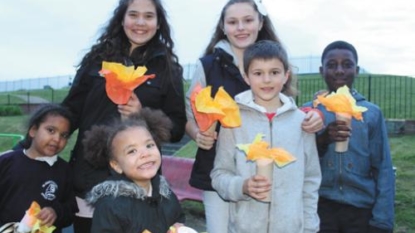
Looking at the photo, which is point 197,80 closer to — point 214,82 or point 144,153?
point 214,82

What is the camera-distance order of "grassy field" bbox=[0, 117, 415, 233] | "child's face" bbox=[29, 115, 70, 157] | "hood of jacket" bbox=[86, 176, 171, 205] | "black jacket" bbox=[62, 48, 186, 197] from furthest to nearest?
"grassy field" bbox=[0, 117, 415, 233], "child's face" bbox=[29, 115, 70, 157], "black jacket" bbox=[62, 48, 186, 197], "hood of jacket" bbox=[86, 176, 171, 205]

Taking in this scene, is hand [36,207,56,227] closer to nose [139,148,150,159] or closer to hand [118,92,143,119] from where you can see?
hand [118,92,143,119]

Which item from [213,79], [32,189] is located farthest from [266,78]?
[32,189]

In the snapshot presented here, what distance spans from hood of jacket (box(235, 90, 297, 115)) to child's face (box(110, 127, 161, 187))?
0.68 metres

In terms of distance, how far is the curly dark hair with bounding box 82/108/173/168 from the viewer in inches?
124

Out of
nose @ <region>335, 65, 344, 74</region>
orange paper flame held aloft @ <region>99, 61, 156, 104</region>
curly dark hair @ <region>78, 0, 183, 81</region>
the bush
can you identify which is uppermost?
curly dark hair @ <region>78, 0, 183, 81</region>

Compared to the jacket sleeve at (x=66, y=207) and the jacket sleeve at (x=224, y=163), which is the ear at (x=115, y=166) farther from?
the jacket sleeve at (x=66, y=207)

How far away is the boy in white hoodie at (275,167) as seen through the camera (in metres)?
3.28

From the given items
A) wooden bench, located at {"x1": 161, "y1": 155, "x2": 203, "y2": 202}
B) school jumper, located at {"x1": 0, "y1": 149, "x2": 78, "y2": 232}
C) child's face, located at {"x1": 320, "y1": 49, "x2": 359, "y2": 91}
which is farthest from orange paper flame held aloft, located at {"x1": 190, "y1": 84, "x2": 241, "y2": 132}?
wooden bench, located at {"x1": 161, "y1": 155, "x2": 203, "y2": 202}

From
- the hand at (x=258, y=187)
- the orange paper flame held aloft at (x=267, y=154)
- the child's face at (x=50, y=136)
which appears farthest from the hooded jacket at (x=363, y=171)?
the child's face at (x=50, y=136)

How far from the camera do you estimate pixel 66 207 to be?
3857mm

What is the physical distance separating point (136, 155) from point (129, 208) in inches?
12.3

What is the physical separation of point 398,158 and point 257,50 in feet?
22.5

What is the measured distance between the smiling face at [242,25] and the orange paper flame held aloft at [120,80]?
811mm
